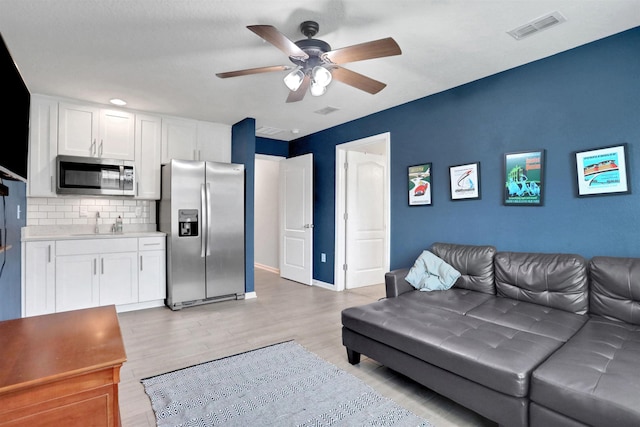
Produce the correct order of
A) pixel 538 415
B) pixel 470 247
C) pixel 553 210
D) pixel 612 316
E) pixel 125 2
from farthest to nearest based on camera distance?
pixel 470 247 < pixel 553 210 < pixel 612 316 < pixel 125 2 < pixel 538 415

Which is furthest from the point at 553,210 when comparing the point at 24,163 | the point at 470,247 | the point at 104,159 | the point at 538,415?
the point at 104,159

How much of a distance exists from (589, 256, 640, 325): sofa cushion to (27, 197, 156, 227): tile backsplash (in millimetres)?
4885

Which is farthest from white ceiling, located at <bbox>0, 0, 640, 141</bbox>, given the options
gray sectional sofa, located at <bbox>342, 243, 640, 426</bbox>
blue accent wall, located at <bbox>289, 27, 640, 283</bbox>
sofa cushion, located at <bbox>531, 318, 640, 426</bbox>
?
A: sofa cushion, located at <bbox>531, 318, 640, 426</bbox>

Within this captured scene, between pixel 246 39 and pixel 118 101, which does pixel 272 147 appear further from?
pixel 246 39

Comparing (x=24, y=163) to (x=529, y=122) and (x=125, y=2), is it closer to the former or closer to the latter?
(x=125, y=2)

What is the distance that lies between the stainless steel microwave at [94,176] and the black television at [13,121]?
5.65 feet

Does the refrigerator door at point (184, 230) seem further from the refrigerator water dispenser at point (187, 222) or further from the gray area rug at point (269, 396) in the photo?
the gray area rug at point (269, 396)

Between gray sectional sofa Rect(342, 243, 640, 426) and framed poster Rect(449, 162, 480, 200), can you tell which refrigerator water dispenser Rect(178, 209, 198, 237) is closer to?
gray sectional sofa Rect(342, 243, 640, 426)

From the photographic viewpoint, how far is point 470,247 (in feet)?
10.2

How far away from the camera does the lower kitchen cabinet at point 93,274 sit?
3.39m

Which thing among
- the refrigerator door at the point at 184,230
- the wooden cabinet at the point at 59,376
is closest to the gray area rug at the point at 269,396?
the wooden cabinet at the point at 59,376

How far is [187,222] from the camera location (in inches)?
162

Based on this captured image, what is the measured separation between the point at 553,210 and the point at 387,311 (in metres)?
1.70

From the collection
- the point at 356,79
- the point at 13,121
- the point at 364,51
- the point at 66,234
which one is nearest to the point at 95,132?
the point at 66,234
